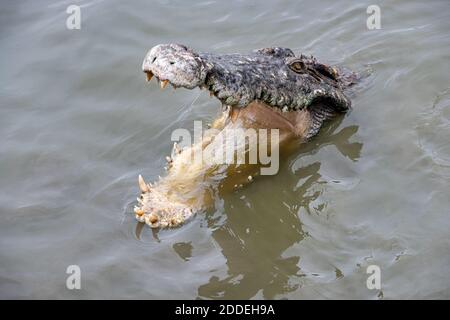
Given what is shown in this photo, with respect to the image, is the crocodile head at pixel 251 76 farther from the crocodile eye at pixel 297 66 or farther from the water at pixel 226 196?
the water at pixel 226 196

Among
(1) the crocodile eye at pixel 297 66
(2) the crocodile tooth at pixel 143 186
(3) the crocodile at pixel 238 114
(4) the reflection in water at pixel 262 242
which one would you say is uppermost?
(1) the crocodile eye at pixel 297 66

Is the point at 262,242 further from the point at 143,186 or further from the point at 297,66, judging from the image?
the point at 297,66

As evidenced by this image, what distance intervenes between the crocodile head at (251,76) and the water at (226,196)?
59 centimetres

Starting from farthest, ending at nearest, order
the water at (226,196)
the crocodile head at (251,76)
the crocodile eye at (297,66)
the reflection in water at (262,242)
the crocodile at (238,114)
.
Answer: the crocodile eye at (297,66), the crocodile at (238,114), the water at (226,196), the reflection in water at (262,242), the crocodile head at (251,76)

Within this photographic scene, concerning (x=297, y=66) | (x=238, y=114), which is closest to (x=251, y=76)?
(x=238, y=114)

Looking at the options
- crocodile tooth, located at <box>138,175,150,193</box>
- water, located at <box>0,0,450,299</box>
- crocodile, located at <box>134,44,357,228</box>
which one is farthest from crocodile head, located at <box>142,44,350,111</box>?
crocodile tooth, located at <box>138,175,150,193</box>

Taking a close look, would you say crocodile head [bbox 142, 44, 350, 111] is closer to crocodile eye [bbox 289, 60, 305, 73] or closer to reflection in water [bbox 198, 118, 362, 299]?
crocodile eye [bbox 289, 60, 305, 73]

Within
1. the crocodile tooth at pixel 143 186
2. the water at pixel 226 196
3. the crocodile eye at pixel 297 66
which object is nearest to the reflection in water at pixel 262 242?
the water at pixel 226 196

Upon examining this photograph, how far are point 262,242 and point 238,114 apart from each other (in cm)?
123

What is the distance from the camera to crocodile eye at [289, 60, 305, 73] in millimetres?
5949

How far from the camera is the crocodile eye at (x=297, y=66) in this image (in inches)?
234

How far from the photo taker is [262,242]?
5.34m
